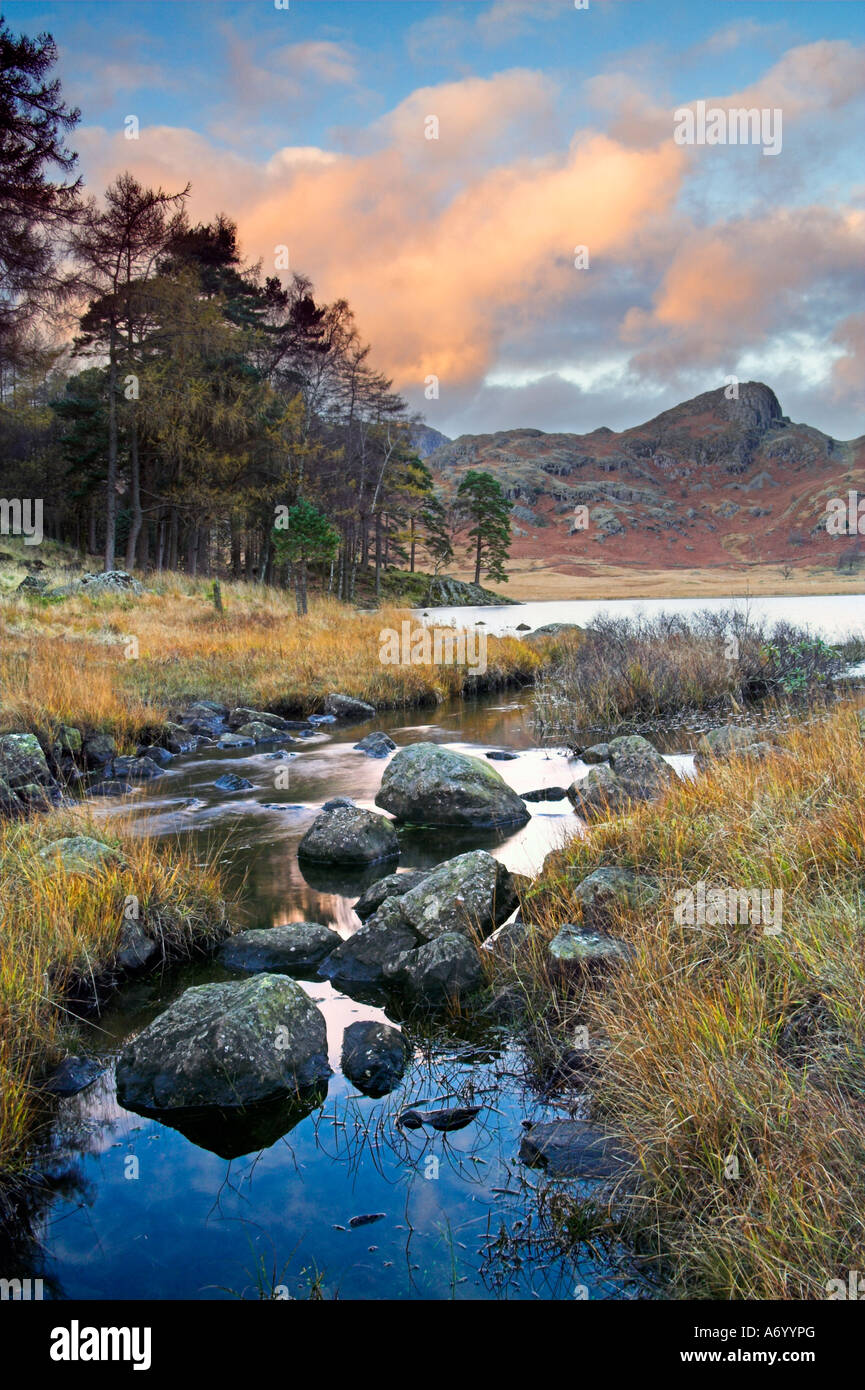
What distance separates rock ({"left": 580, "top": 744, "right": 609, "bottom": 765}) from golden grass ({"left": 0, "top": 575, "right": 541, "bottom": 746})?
Result: 718 cm

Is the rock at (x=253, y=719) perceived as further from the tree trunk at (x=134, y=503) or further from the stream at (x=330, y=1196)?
the tree trunk at (x=134, y=503)

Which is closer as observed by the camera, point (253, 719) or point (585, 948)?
point (585, 948)

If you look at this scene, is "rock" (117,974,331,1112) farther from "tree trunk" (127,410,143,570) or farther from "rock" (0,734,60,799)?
"tree trunk" (127,410,143,570)

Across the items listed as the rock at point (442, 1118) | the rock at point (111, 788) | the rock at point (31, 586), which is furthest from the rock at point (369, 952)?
the rock at point (31, 586)

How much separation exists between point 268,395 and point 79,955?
3512 cm

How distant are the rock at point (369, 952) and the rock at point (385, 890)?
2.71 feet

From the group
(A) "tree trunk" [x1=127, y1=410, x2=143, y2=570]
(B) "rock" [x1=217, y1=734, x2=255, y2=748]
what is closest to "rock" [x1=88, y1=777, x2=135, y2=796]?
(B) "rock" [x1=217, y1=734, x2=255, y2=748]

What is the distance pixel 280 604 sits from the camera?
31.6 meters

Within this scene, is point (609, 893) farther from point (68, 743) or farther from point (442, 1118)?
point (68, 743)

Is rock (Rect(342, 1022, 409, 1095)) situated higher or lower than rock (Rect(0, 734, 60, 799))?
lower

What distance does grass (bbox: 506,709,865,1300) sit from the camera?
2.81m

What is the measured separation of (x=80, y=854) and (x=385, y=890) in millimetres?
2421

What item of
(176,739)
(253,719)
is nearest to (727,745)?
(176,739)

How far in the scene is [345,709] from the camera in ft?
58.5
